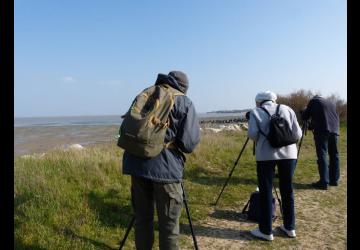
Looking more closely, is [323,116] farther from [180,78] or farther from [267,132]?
[180,78]

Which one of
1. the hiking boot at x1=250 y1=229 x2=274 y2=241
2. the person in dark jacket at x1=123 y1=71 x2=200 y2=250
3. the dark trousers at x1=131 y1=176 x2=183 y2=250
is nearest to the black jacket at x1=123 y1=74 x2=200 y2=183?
the person in dark jacket at x1=123 y1=71 x2=200 y2=250

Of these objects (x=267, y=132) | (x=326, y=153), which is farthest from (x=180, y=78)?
(x=326, y=153)

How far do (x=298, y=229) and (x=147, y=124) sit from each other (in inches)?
120

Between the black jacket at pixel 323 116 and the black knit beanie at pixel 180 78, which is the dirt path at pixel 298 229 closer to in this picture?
the black jacket at pixel 323 116

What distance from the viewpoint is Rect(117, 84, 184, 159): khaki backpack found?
10.2 ft

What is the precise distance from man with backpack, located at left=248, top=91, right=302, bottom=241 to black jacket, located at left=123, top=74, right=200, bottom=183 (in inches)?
51.5

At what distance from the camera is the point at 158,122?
317 cm

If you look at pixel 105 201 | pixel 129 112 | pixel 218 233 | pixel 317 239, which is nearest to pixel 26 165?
pixel 105 201

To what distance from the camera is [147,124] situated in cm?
311

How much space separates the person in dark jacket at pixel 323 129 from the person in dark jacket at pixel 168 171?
4302 millimetres

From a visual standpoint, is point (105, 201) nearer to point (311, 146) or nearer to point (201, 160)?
point (201, 160)

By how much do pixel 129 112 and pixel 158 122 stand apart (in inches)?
11.1

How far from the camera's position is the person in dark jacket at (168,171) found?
10.7 ft

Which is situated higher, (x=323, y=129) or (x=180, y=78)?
(x=180, y=78)
